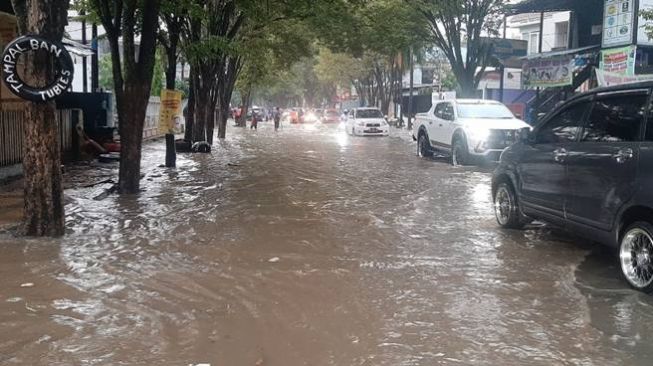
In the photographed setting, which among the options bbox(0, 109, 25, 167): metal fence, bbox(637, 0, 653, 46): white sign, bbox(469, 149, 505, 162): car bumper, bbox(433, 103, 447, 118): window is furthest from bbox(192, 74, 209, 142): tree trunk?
bbox(637, 0, 653, 46): white sign

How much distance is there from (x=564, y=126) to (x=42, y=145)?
19.2 ft

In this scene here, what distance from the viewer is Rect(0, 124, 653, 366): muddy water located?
4633mm

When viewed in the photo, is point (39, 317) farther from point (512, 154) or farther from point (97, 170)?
point (97, 170)

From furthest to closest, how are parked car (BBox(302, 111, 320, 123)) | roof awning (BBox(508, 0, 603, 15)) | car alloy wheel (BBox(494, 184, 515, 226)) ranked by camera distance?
parked car (BBox(302, 111, 320, 123)), roof awning (BBox(508, 0, 603, 15)), car alloy wheel (BBox(494, 184, 515, 226))

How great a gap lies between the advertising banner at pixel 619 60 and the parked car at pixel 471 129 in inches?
202

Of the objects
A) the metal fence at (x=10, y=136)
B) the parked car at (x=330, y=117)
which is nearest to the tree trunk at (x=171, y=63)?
the metal fence at (x=10, y=136)

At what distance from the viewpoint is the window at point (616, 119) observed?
20.1ft

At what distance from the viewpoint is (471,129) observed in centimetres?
1675

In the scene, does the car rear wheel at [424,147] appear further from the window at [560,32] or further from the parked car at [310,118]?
the parked car at [310,118]

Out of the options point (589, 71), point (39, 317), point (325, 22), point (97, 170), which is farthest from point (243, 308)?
point (589, 71)

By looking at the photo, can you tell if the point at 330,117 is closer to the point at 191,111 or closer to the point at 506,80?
the point at 506,80

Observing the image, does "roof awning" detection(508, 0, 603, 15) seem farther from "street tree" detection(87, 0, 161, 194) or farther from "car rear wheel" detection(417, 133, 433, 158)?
"street tree" detection(87, 0, 161, 194)

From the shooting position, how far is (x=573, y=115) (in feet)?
23.9

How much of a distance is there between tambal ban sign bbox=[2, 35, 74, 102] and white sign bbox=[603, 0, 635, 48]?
59.0ft
